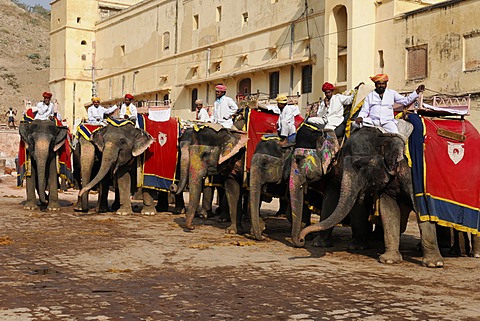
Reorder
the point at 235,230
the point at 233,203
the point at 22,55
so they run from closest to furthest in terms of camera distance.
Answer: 1. the point at 235,230
2. the point at 233,203
3. the point at 22,55

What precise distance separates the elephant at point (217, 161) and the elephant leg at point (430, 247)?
3587 millimetres

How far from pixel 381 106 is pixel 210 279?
3.18m

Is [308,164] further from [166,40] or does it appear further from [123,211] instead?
[166,40]

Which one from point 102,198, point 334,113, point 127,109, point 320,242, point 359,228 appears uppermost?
point 127,109

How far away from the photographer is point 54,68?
191 feet

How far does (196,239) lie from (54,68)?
163 ft

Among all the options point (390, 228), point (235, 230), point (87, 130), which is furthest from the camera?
point (87, 130)

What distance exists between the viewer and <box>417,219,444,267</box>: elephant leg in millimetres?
8898

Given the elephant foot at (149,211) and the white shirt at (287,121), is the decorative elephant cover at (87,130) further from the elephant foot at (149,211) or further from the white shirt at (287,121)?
the white shirt at (287,121)

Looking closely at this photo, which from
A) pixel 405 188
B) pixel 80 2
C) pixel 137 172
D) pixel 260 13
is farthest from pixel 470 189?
pixel 80 2

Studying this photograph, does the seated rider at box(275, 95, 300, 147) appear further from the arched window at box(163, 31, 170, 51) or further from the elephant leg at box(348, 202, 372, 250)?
the arched window at box(163, 31, 170, 51)

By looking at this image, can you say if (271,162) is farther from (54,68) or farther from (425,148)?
(54,68)

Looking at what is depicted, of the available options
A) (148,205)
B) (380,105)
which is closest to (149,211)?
(148,205)

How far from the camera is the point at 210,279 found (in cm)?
771
